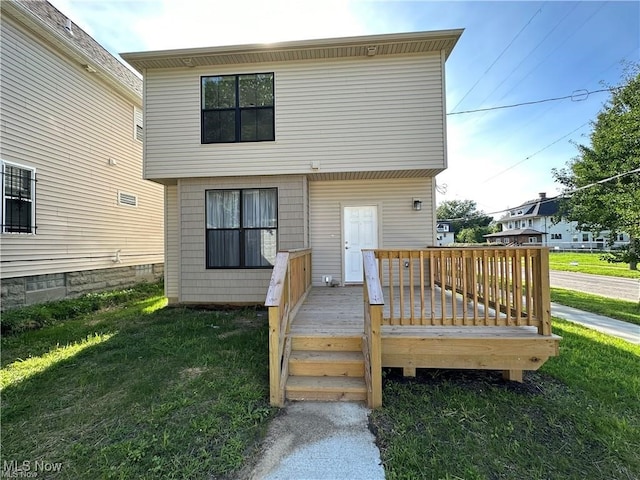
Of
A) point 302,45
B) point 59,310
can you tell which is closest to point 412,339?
point 302,45

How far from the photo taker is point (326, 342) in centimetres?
352

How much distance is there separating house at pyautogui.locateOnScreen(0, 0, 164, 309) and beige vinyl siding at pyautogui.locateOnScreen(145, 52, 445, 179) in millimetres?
2370

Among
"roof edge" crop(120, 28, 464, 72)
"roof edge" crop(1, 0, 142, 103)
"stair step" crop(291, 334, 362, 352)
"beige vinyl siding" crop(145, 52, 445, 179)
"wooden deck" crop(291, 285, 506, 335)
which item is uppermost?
"roof edge" crop(1, 0, 142, 103)

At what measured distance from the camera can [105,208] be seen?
8.51m

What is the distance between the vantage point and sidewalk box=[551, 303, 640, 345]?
5.35 meters

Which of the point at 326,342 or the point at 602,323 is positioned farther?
the point at 602,323

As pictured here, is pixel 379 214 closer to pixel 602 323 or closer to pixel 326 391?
pixel 326 391

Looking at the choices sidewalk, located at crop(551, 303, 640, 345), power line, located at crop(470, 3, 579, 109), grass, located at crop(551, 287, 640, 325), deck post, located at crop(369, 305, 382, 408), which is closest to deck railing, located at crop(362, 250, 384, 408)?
deck post, located at crop(369, 305, 382, 408)

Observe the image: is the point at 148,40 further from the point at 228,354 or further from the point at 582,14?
the point at 582,14

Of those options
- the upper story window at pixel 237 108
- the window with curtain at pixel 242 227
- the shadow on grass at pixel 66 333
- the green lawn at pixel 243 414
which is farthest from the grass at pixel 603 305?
the shadow on grass at pixel 66 333

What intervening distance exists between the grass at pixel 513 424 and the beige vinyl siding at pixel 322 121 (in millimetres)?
4246

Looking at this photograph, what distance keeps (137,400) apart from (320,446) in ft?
6.29

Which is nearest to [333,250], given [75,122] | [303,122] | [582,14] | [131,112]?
[303,122]

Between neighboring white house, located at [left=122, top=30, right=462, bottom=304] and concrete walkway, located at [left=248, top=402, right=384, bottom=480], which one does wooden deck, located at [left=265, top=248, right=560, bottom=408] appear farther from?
neighboring white house, located at [left=122, top=30, right=462, bottom=304]
